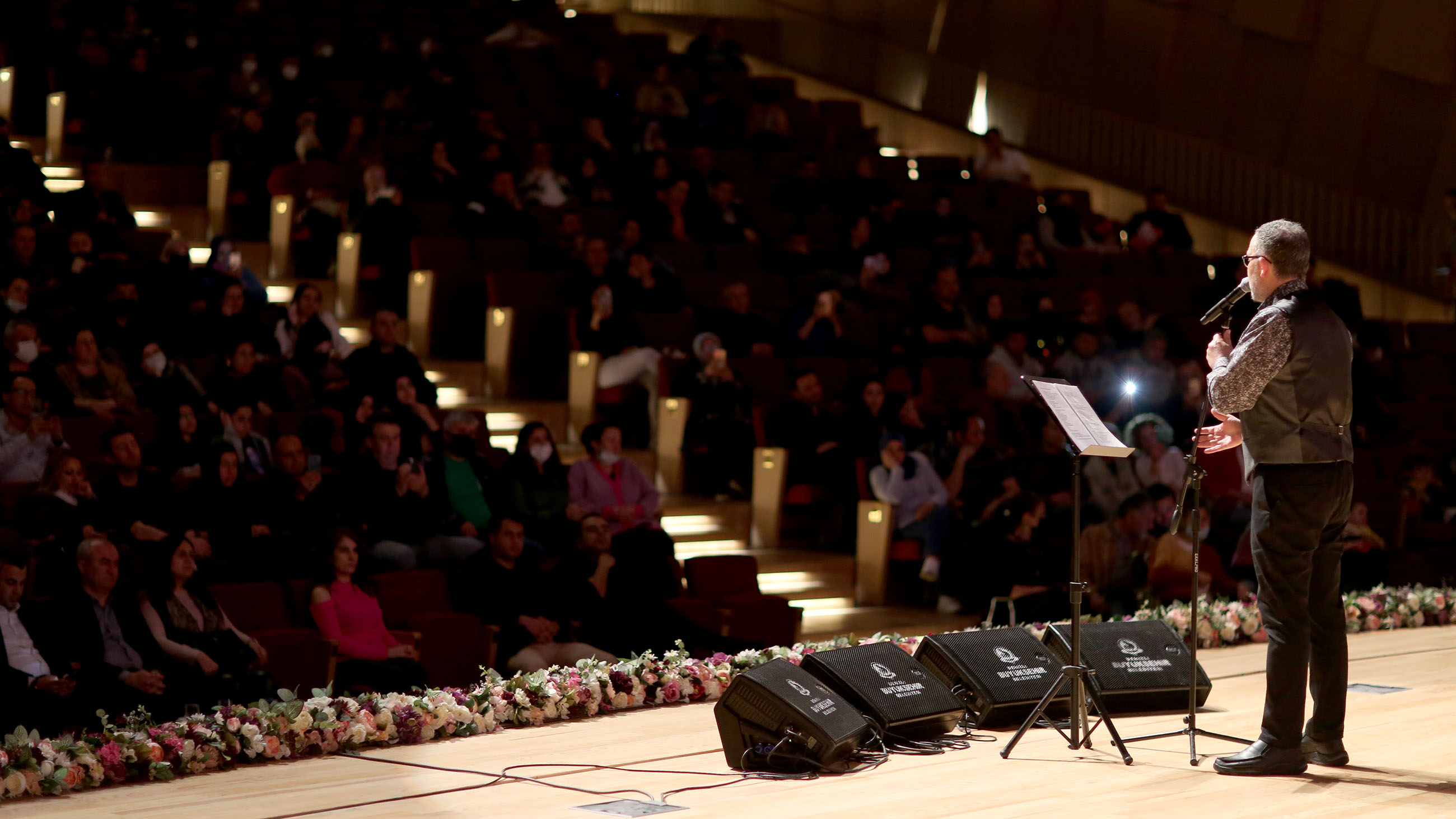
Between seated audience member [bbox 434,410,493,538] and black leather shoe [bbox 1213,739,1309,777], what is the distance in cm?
299

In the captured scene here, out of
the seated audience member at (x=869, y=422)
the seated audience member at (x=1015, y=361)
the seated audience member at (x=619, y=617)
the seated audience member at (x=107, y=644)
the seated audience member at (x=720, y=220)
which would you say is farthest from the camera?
the seated audience member at (x=720, y=220)

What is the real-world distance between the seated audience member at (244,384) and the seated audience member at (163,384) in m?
0.06

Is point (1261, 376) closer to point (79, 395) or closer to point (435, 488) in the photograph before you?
point (435, 488)

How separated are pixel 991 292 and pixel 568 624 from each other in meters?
3.66

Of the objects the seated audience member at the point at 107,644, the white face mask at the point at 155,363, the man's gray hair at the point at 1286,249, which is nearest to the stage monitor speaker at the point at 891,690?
the man's gray hair at the point at 1286,249

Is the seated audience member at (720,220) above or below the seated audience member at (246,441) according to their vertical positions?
above

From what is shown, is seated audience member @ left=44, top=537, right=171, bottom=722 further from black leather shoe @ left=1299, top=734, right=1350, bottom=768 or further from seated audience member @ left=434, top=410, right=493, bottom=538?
black leather shoe @ left=1299, top=734, right=1350, bottom=768

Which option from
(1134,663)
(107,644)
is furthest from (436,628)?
(1134,663)

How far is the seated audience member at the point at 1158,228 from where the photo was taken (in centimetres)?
929

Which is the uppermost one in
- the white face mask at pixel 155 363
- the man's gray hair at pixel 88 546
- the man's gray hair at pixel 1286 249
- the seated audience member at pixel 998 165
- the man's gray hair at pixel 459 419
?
the seated audience member at pixel 998 165

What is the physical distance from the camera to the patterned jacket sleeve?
2980 mm

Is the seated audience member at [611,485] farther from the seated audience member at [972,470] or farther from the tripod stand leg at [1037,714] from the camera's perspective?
the tripod stand leg at [1037,714]

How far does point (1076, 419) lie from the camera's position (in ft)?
10.4

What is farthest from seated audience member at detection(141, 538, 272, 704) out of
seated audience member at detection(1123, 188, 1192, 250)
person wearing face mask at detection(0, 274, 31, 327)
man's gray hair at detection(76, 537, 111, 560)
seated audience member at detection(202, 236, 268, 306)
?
seated audience member at detection(1123, 188, 1192, 250)
